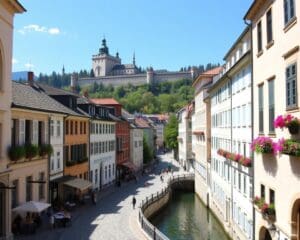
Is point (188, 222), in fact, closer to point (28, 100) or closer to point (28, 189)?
point (28, 189)

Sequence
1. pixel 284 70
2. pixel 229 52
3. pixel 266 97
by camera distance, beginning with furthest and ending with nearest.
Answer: pixel 229 52 < pixel 266 97 < pixel 284 70

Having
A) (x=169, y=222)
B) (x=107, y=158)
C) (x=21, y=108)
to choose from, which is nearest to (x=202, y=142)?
(x=107, y=158)

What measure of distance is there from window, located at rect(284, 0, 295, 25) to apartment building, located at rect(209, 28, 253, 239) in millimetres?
8472

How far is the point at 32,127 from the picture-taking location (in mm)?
29750

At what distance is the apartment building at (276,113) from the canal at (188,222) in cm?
1584

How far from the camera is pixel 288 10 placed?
15.3 meters

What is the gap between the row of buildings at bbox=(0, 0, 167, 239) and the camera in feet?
70.5

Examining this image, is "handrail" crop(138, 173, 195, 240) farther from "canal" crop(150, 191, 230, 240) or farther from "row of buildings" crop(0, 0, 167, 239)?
"row of buildings" crop(0, 0, 167, 239)

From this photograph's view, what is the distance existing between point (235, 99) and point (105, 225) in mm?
12342

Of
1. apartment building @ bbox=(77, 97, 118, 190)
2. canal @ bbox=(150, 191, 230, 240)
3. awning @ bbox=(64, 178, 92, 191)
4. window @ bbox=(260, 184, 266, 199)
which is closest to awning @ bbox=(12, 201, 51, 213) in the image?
awning @ bbox=(64, 178, 92, 191)

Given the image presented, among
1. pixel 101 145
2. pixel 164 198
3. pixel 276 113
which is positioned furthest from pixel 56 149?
pixel 276 113

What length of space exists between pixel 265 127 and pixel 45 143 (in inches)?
723

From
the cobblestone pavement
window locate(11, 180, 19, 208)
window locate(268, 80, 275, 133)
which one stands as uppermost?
window locate(268, 80, 275, 133)

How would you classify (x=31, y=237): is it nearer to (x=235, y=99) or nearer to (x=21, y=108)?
(x=21, y=108)
